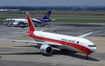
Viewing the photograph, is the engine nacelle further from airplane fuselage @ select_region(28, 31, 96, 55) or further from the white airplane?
airplane fuselage @ select_region(28, 31, 96, 55)

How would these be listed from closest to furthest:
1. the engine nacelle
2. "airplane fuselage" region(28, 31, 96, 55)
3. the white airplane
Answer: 1. "airplane fuselage" region(28, 31, 96, 55)
2. the white airplane
3. the engine nacelle

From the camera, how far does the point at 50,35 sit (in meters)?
36.9

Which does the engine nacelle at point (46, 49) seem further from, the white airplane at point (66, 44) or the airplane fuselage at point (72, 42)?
the airplane fuselage at point (72, 42)

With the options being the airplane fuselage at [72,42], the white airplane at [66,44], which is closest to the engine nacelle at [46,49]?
the white airplane at [66,44]

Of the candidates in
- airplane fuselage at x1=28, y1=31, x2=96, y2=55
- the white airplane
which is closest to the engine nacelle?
the white airplane

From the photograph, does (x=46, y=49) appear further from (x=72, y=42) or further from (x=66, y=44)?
(x=72, y=42)

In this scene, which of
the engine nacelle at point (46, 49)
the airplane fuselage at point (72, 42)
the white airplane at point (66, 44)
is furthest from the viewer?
the engine nacelle at point (46, 49)

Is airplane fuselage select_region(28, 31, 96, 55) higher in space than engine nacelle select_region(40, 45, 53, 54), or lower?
higher

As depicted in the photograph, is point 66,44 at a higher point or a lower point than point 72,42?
lower

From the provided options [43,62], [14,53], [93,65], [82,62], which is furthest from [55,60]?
[14,53]

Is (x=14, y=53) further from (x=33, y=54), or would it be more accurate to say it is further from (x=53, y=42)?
(x=53, y=42)

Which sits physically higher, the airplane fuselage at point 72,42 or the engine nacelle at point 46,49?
the airplane fuselage at point 72,42

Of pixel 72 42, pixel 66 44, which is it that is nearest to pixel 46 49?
pixel 66 44

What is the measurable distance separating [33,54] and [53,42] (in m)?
4.85
